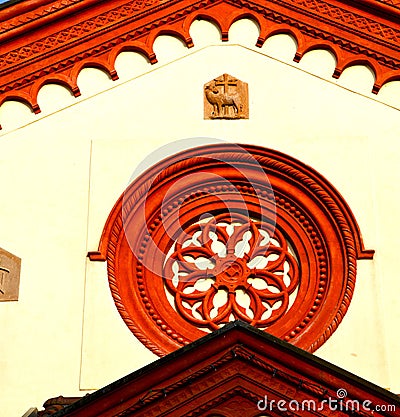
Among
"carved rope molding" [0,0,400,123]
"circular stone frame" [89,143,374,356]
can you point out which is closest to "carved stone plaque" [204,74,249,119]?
"circular stone frame" [89,143,374,356]

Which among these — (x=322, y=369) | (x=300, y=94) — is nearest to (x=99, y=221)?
(x=300, y=94)

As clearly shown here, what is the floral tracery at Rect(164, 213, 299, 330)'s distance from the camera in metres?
13.2

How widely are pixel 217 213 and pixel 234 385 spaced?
346 cm

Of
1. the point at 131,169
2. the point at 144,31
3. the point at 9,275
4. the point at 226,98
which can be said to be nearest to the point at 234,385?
the point at 9,275

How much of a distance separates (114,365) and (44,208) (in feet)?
6.44

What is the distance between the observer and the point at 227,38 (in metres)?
14.4

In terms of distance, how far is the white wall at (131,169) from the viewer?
1262 cm

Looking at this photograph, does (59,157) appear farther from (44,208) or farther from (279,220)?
(279,220)

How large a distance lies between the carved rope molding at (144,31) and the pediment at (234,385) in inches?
171

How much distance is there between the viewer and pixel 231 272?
13.4m

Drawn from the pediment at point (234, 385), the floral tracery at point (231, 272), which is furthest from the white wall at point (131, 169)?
the pediment at point (234, 385)

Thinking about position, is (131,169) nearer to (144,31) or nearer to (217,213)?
(217,213)

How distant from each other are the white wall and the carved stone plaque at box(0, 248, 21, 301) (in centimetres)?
8

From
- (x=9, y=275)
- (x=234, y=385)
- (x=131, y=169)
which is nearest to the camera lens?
(x=234, y=385)
